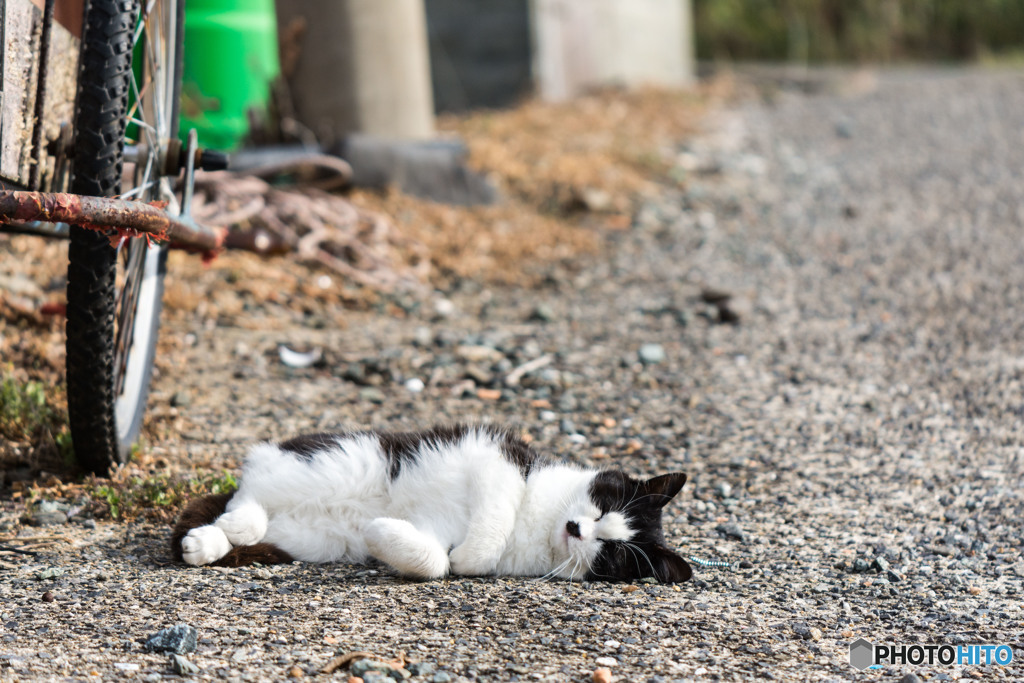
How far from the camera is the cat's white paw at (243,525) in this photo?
225cm

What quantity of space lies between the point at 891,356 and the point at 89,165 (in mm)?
3436

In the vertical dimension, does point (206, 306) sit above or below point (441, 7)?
below

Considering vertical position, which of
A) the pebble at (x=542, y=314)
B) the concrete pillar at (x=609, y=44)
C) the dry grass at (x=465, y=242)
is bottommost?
the pebble at (x=542, y=314)

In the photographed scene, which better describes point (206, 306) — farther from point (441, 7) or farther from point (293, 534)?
point (441, 7)

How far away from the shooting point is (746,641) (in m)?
2.00

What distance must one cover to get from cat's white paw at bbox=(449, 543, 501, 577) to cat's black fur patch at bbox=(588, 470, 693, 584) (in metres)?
A: 0.29

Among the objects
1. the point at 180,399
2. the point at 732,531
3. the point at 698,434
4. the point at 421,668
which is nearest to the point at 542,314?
the point at 698,434

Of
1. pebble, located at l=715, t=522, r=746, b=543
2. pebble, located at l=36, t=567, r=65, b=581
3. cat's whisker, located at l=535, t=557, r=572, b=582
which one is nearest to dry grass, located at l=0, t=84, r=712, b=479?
pebble, located at l=36, t=567, r=65, b=581

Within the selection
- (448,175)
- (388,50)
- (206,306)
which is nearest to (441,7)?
(388,50)

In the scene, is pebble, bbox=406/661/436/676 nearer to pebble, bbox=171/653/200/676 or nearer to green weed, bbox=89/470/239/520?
pebble, bbox=171/653/200/676

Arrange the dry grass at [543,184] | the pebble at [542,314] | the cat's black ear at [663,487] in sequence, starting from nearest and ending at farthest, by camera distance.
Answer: the cat's black ear at [663,487], the pebble at [542,314], the dry grass at [543,184]

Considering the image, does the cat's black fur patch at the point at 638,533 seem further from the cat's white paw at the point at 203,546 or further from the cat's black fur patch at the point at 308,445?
the cat's white paw at the point at 203,546

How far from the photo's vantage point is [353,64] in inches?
236

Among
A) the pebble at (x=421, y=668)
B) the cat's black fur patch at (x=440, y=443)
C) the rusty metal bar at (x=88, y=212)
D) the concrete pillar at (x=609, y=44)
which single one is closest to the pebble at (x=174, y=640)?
the pebble at (x=421, y=668)
